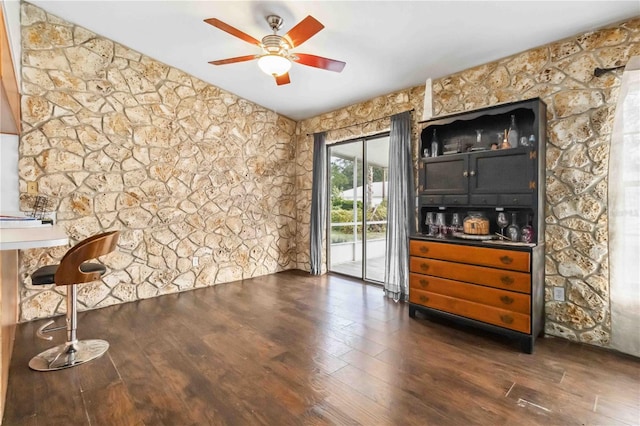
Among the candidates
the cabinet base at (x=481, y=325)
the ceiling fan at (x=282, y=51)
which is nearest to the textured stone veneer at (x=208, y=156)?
the cabinet base at (x=481, y=325)

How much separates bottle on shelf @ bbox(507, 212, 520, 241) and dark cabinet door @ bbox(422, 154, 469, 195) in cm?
50

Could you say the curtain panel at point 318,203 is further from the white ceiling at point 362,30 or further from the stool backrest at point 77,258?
the stool backrest at point 77,258

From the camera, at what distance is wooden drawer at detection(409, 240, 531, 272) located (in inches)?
100

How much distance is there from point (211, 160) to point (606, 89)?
14.8ft

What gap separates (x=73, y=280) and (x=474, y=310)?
3.33m

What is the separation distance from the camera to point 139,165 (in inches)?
153

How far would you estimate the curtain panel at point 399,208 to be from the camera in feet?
12.7

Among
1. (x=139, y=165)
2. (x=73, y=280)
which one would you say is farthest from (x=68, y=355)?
(x=139, y=165)

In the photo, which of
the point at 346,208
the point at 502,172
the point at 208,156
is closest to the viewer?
the point at 502,172

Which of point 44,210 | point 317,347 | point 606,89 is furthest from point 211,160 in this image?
point 606,89

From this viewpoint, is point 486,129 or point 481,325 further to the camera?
point 486,129

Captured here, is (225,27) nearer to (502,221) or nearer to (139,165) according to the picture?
(139,165)

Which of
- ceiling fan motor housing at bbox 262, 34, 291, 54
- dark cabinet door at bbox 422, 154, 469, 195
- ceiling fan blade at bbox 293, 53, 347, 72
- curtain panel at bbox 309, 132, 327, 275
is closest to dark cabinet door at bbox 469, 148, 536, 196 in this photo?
dark cabinet door at bbox 422, 154, 469, 195

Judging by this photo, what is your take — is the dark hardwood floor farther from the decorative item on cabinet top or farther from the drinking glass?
the decorative item on cabinet top
